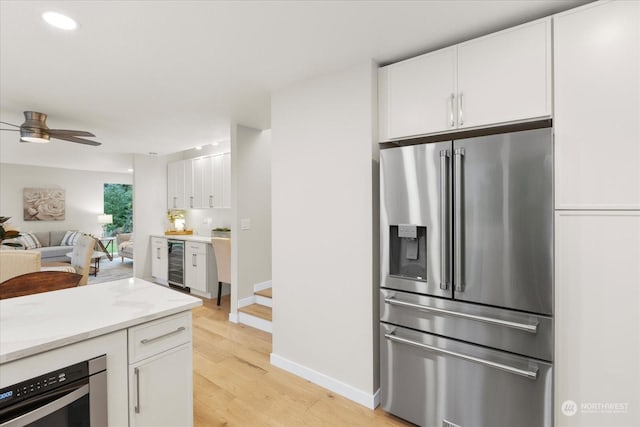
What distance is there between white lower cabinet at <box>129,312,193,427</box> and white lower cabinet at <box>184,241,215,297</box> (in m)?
3.22

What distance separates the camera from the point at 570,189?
5.14 feet

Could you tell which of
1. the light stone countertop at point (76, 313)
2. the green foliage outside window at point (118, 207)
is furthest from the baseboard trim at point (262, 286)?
the green foliage outside window at point (118, 207)

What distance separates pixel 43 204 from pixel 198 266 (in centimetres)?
572

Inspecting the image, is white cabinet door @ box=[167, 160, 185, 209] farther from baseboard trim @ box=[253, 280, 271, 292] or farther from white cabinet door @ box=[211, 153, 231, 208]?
baseboard trim @ box=[253, 280, 271, 292]

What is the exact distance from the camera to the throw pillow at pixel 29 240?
21.4 ft

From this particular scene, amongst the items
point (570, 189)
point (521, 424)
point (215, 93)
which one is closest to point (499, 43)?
point (570, 189)

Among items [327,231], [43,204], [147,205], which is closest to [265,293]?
[327,231]

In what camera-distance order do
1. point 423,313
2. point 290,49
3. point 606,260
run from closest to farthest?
point 606,260
point 423,313
point 290,49

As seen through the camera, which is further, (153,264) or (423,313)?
(153,264)

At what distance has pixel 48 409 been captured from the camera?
108 cm

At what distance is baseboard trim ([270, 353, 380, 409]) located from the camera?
2.11m

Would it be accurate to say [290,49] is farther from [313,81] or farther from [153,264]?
[153,264]

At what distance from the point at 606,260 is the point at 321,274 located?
1.66 m

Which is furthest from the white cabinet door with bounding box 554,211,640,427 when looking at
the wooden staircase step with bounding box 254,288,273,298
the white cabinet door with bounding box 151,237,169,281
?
the white cabinet door with bounding box 151,237,169,281
